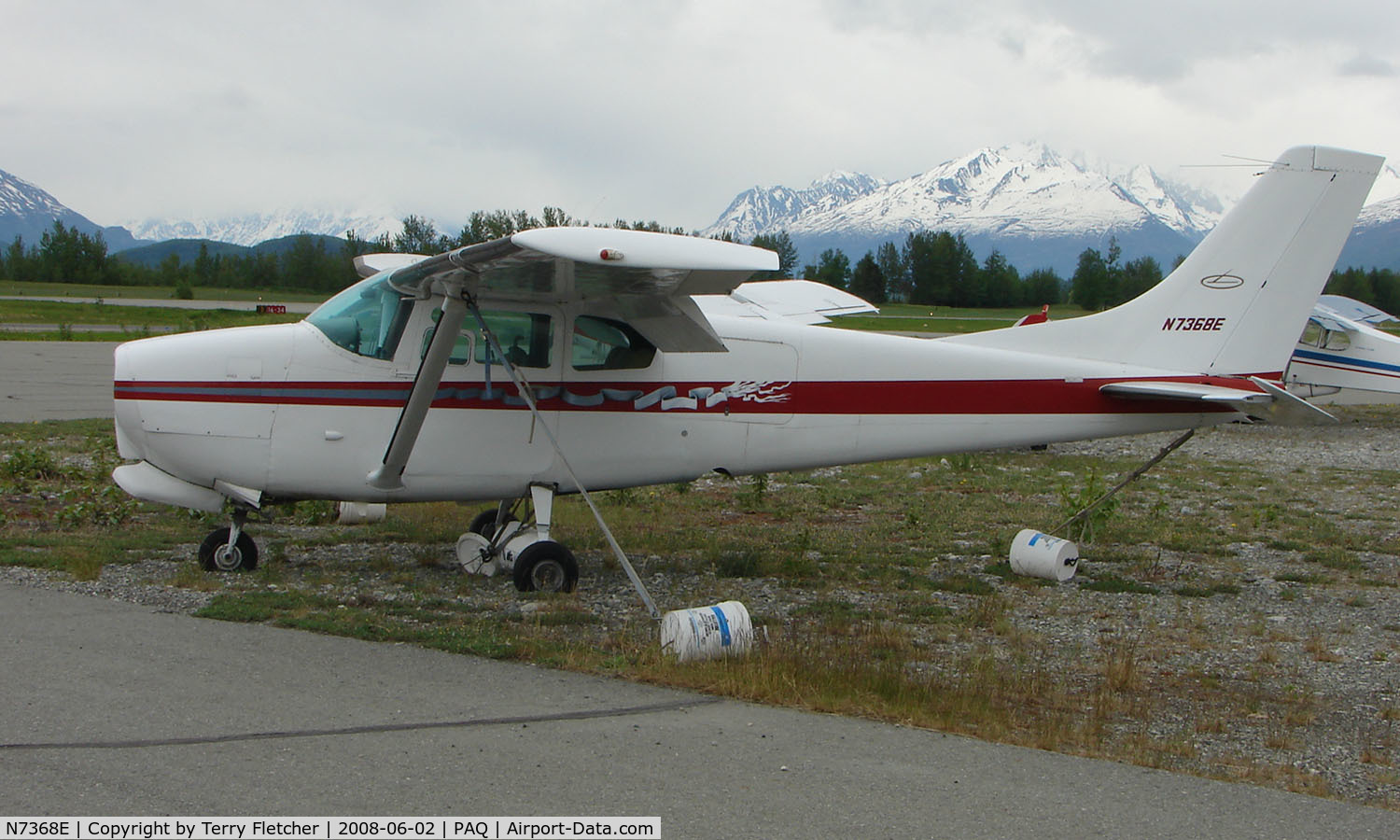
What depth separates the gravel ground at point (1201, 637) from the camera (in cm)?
513

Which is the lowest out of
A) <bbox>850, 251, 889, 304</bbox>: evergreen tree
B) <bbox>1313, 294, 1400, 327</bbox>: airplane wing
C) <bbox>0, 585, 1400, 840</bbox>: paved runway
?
<bbox>0, 585, 1400, 840</bbox>: paved runway

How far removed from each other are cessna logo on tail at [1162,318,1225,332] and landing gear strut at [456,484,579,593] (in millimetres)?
5450

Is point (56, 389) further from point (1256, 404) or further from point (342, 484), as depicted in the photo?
point (1256, 404)

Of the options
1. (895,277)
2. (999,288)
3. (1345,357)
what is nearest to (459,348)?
(1345,357)

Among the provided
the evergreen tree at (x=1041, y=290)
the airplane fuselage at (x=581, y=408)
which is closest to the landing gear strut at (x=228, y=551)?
the airplane fuselage at (x=581, y=408)

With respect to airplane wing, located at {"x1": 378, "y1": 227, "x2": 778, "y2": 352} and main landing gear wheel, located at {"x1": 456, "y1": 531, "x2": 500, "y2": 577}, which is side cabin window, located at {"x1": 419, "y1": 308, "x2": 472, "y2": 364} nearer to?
airplane wing, located at {"x1": 378, "y1": 227, "x2": 778, "y2": 352}

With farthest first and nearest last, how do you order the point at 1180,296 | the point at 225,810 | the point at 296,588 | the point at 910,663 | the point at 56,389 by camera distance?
the point at 56,389 < the point at 1180,296 < the point at 296,588 < the point at 910,663 < the point at 225,810

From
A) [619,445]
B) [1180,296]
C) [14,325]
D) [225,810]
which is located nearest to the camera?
[225,810]

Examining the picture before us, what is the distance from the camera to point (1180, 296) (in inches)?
370

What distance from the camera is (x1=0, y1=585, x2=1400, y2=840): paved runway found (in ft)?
13.1

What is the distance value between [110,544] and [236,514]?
56.4 inches

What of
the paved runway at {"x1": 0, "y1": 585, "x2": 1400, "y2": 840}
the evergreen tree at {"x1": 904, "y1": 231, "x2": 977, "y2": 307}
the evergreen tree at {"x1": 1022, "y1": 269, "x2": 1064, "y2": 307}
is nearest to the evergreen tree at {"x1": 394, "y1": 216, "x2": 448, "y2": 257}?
the evergreen tree at {"x1": 904, "y1": 231, "x2": 977, "y2": 307}

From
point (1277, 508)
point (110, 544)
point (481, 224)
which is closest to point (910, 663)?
point (110, 544)

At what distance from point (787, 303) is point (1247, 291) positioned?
13.9 ft
